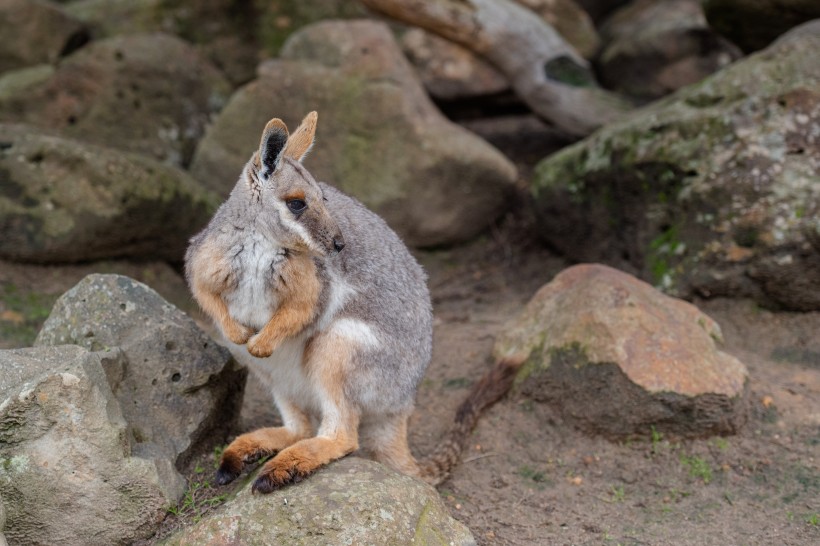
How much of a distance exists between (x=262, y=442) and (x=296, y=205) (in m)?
1.31

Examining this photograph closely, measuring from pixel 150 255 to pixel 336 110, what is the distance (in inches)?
97.0

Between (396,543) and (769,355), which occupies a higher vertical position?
(396,543)

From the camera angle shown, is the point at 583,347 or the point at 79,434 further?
the point at 583,347

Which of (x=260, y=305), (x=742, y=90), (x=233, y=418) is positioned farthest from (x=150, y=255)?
(x=742, y=90)

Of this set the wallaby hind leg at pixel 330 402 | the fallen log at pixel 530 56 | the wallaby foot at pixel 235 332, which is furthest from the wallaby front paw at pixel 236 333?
the fallen log at pixel 530 56

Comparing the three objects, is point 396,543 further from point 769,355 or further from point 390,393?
point 769,355

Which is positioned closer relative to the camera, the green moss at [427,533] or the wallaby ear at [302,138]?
the green moss at [427,533]

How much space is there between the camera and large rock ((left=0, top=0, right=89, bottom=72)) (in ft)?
33.4

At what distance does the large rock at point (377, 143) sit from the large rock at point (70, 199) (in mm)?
1511

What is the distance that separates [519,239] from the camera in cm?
941

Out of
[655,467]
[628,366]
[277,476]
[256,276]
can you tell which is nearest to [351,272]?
[256,276]

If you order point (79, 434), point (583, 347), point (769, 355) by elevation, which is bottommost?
point (769, 355)

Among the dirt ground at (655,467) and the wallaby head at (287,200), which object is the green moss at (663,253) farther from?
the wallaby head at (287,200)

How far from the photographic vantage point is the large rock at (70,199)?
748cm
